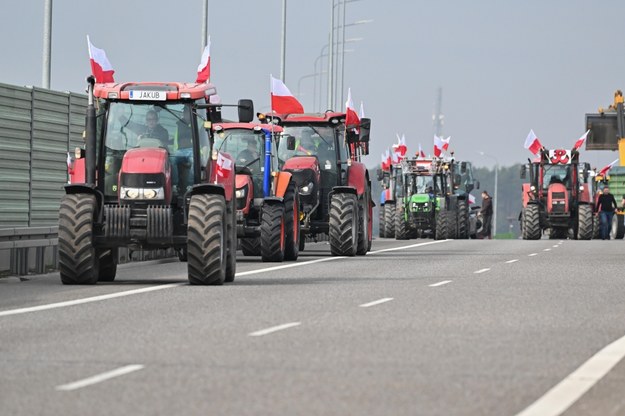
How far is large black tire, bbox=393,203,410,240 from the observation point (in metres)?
61.3

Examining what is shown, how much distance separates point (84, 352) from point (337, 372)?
2.37m

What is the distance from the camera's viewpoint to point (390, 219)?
62375 millimetres

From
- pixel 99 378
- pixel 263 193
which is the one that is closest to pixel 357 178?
pixel 263 193

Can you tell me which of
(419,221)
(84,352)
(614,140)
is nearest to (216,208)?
(84,352)

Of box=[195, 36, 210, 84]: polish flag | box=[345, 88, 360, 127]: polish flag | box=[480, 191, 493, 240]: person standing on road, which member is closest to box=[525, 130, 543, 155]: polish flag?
box=[480, 191, 493, 240]: person standing on road

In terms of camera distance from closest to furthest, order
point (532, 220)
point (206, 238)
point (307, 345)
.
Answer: point (307, 345), point (206, 238), point (532, 220)

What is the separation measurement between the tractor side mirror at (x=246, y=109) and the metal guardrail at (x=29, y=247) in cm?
431

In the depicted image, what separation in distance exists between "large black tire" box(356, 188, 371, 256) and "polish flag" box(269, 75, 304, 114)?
2.33 metres

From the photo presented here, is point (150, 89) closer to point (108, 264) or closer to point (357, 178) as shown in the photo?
point (108, 264)

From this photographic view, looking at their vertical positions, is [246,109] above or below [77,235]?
above

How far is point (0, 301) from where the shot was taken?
64.0ft

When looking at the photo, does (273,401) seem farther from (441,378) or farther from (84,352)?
(84,352)

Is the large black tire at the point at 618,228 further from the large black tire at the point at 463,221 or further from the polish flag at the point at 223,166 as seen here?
the polish flag at the point at 223,166

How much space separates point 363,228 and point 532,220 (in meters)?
23.5
